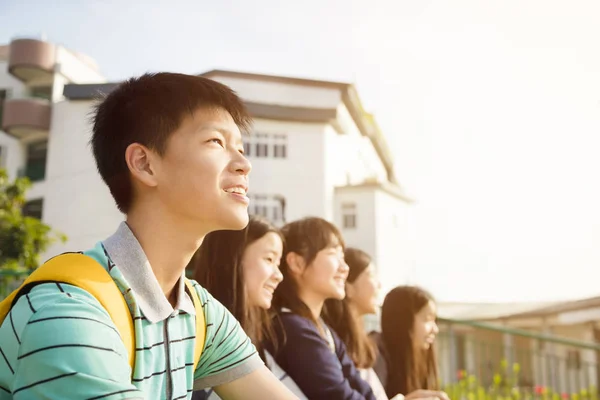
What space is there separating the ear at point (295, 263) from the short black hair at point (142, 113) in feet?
5.77

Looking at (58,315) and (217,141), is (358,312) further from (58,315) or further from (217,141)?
(58,315)

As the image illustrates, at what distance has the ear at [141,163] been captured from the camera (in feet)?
4.78

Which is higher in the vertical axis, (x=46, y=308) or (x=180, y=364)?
(x=46, y=308)

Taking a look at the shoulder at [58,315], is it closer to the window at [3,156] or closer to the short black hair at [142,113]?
the short black hair at [142,113]

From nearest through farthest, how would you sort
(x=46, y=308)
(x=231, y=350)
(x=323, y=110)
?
(x=46, y=308) < (x=231, y=350) < (x=323, y=110)

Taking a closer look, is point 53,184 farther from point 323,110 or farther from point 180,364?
point 180,364

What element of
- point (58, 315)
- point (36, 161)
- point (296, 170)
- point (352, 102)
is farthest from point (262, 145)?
point (58, 315)

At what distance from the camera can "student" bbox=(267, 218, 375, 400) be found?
109 inches

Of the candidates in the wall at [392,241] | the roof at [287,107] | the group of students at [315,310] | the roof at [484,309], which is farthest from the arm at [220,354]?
the wall at [392,241]

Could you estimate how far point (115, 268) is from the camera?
4.17ft

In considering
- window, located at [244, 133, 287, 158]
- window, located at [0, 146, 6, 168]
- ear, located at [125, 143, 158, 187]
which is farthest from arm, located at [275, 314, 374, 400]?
window, located at [0, 146, 6, 168]

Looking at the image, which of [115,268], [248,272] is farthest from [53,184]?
[115,268]

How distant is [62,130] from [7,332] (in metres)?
23.9

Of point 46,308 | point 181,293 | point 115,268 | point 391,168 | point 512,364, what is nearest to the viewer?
point 46,308
